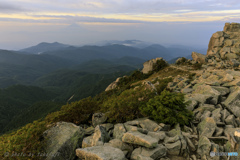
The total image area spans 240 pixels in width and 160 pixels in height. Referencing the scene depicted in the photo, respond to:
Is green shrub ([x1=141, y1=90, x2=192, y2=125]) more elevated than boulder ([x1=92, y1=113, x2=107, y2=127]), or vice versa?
green shrub ([x1=141, y1=90, x2=192, y2=125])

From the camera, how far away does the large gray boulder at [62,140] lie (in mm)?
9195

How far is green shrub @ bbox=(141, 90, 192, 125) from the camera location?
464 inches

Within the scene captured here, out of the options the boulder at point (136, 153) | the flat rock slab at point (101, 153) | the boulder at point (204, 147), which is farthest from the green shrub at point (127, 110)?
the boulder at point (204, 147)

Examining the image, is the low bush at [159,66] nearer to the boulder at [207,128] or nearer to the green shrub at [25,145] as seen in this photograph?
the boulder at [207,128]

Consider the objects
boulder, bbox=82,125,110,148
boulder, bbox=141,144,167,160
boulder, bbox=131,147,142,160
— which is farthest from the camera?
boulder, bbox=82,125,110,148

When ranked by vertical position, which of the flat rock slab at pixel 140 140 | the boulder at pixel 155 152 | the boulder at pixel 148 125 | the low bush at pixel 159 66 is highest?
the flat rock slab at pixel 140 140

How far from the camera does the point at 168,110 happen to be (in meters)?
11.8

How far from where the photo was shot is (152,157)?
7.93 meters

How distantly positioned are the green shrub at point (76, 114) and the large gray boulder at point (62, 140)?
309 centimetres

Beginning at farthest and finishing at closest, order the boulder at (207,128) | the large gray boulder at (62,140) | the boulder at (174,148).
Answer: the boulder at (207,128) → the large gray boulder at (62,140) → the boulder at (174,148)

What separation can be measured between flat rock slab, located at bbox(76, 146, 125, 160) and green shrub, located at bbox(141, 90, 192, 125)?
5.75 m

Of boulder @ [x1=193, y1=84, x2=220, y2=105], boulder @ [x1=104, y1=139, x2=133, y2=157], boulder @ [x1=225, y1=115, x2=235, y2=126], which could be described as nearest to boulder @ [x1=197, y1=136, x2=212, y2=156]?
boulder @ [x1=225, y1=115, x2=235, y2=126]

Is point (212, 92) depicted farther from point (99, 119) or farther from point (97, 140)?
point (97, 140)

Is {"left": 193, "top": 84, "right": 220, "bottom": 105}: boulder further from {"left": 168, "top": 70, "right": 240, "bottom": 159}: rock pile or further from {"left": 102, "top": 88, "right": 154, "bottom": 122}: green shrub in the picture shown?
{"left": 102, "top": 88, "right": 154, "bottom": 122}: green shrub
